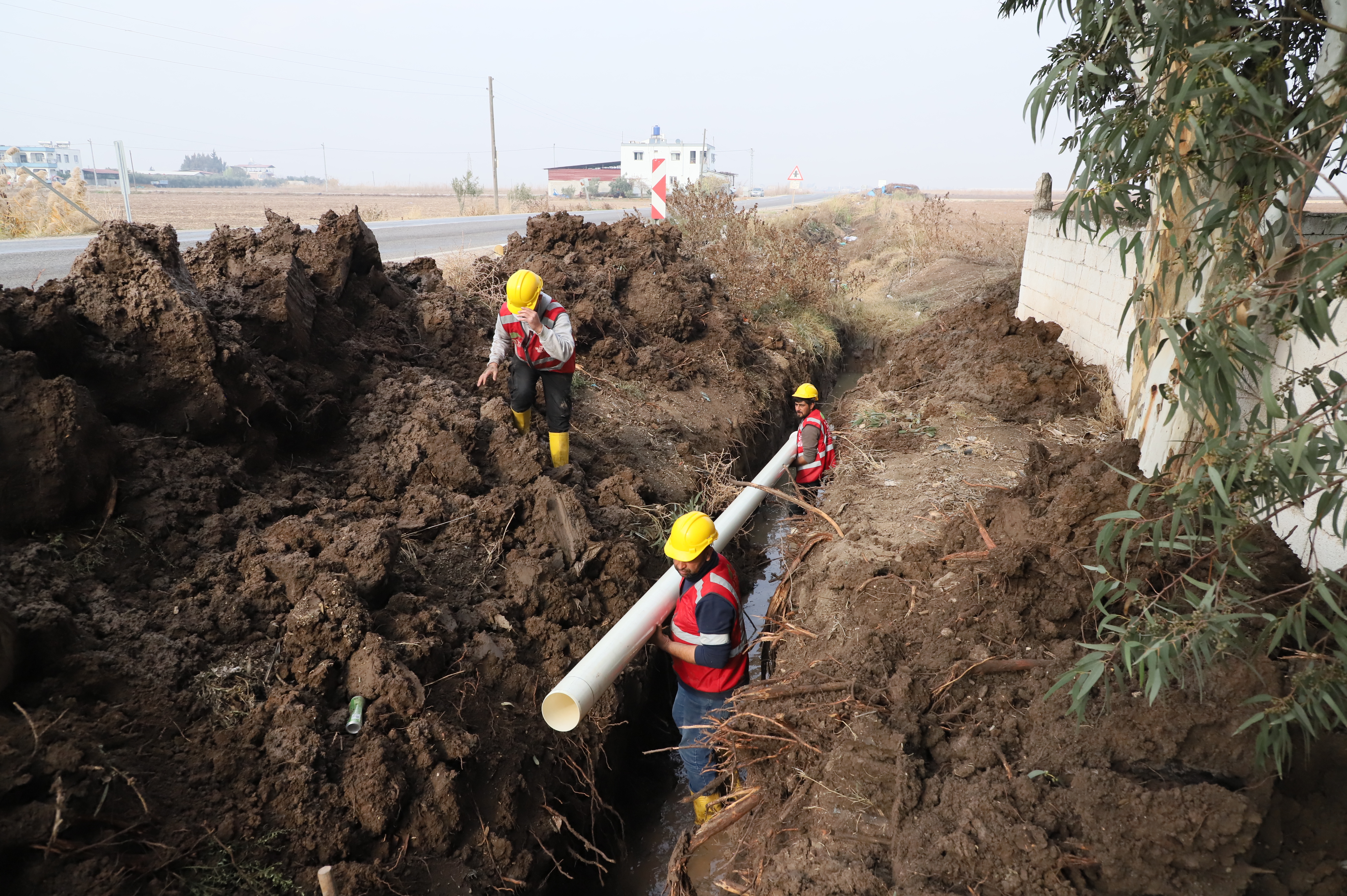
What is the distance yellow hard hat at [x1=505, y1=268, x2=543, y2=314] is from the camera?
556cm

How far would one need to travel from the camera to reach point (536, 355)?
5977 mm

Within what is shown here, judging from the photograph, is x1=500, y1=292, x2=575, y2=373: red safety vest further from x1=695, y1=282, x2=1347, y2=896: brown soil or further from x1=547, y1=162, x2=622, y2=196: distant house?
x1=547, y1=162, x2=622, y2=196: distant house

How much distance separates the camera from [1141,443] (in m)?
4.36

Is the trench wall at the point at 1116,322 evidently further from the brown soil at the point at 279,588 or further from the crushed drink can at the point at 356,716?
the crushed drink can at the point at 356,716

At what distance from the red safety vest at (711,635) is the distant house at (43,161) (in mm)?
7914

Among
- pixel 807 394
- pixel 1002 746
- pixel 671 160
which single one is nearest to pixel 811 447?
pixel 807 394

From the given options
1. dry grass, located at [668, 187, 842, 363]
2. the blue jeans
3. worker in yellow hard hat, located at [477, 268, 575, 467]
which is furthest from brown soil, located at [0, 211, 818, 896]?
dry grass, located at [668, 187, 842, 363]

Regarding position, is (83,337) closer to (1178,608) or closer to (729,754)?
(729,754)

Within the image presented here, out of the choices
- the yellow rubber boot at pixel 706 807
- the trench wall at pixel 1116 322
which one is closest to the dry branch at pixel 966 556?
the trench wall at pixel 1116 322

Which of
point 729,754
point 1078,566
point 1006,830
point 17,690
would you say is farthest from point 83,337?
point 1078,566

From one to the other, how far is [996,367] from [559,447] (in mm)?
5104

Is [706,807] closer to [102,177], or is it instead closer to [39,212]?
[39,212]

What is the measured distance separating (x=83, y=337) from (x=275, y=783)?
2844 millimetres

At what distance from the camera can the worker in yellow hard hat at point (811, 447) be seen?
7.13 metres
